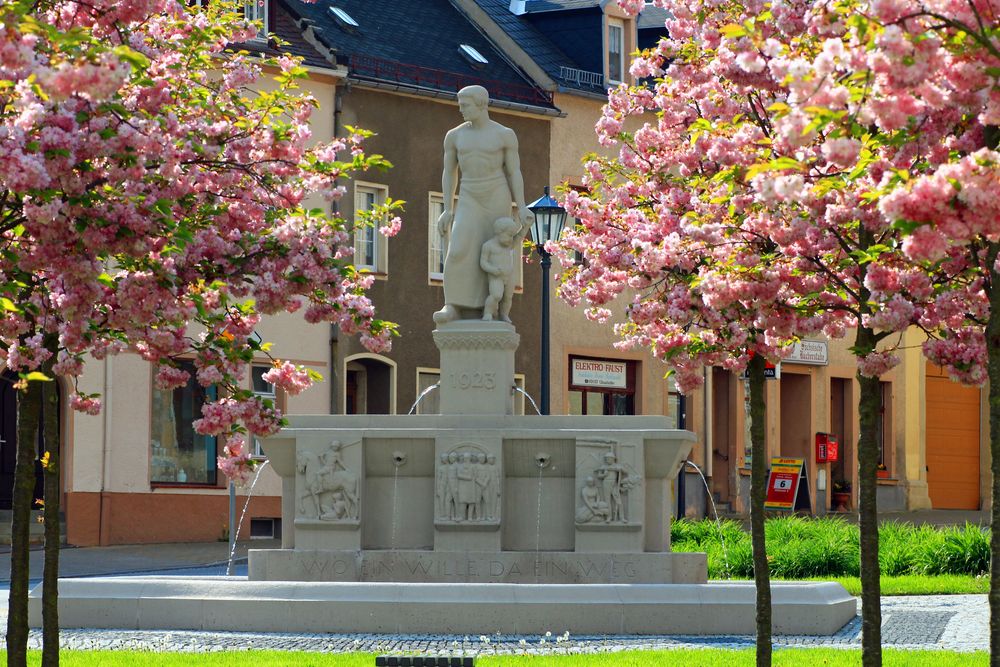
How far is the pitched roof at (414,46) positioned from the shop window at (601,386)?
17.4 ft

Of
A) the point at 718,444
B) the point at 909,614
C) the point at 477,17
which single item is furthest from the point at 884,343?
the point at 909,614

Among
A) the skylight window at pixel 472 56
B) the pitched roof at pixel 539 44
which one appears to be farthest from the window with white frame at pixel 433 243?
the pitched roof at pixel 539 44

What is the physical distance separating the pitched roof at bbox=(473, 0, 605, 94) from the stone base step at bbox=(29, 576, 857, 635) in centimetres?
2324

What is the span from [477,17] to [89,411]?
28410 millimetres

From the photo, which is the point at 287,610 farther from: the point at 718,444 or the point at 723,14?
the point at 718,444

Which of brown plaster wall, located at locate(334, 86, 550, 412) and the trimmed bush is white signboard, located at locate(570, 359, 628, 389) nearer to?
brown plaster wall, located at locate(334, 86, 550, 412)

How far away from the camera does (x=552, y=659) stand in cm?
1295

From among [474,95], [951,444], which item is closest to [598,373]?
[951,444]

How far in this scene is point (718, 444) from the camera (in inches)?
1644

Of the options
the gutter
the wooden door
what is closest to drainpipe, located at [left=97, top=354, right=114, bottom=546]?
the gutter

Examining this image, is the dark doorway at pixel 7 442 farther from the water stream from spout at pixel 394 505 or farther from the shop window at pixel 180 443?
the water stream from spout at pixel 394 505

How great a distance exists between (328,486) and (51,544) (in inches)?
249

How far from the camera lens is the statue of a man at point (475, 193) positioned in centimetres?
1866

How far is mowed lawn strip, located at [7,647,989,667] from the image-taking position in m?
12.6
